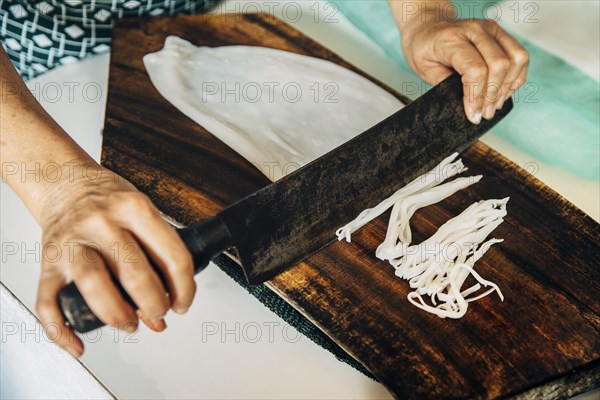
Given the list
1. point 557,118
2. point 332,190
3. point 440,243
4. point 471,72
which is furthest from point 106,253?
point 557,118

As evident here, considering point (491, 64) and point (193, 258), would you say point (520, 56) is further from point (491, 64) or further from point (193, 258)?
point (193, 258)

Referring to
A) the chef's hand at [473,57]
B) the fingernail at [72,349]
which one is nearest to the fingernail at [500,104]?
the chef's hand at [473,57]

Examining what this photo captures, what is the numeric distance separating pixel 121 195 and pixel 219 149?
1.39 ft

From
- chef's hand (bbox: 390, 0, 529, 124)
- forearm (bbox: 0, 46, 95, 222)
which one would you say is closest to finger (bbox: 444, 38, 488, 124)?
chef's hand (bbox: 390, 0, 529, 124)

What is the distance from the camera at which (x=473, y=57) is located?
3.55 feet

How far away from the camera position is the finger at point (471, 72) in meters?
1.06

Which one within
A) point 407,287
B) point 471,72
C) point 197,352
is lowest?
point 197,352

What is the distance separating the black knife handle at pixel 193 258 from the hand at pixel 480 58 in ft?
1.70

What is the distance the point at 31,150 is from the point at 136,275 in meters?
0.30

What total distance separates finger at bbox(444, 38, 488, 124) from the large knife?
0.01 metres

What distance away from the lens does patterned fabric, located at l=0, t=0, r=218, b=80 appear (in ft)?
Result: 4.13

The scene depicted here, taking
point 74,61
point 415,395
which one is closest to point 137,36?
point 74,61

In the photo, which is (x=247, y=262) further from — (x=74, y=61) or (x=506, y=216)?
(x=74, y=61)

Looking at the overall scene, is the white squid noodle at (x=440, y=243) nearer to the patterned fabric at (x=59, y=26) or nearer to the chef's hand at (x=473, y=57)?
the chef's hand at (x=473, y=57)
